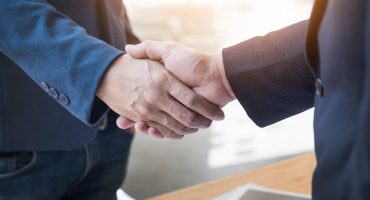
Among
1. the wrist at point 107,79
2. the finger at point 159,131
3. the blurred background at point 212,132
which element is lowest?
the blurred background at point 212,132

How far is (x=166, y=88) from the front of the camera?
76 centimetres

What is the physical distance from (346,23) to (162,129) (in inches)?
16.5

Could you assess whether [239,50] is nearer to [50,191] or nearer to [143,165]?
[50,191]

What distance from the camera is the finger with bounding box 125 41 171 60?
0.79 meters

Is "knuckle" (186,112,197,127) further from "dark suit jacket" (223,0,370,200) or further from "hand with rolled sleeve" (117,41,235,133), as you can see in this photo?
"dark suit jacket" (223,0,370,200)

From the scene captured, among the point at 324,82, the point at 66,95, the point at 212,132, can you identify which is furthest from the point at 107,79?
the point at 212,132

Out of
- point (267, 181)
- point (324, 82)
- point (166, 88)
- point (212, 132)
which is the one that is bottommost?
point (212, 132)

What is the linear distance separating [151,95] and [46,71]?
0.55 ft

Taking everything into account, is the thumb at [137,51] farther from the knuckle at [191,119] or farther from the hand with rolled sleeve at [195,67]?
the knuckle at [191,119]

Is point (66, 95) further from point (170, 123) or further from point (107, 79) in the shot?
point (170, 123)

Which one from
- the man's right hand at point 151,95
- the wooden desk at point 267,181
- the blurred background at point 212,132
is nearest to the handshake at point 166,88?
the man's right hand at point 151,95

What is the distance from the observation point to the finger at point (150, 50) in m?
0.79

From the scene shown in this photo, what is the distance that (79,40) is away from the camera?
0.72m

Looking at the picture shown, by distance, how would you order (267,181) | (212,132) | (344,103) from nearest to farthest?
1. (344,103)
2. (267,181)
3. (212,132)
